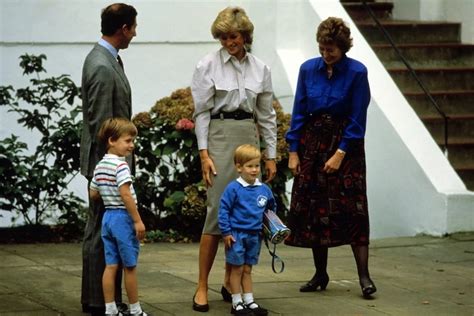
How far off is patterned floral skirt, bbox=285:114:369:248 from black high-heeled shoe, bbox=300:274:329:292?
0.74 ft

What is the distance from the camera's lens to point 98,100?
7.09 meters

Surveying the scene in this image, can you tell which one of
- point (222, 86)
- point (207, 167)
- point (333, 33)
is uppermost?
point (333, 33)

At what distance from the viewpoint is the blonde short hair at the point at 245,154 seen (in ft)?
24.0

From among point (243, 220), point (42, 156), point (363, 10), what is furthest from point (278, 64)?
point (243, 220)

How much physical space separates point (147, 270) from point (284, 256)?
1.33 metres

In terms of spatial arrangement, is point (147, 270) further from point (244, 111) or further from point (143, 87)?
point (143, 87)

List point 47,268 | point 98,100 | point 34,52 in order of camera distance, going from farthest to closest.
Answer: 1. point 34,52
2. point 47,268
3. point 98,100

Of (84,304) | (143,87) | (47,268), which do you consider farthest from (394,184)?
(84,304)

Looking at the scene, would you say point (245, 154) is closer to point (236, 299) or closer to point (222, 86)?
point (222, 86)

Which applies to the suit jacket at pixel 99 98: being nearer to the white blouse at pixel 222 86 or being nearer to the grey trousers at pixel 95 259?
the grey trousers at pixel 95 259

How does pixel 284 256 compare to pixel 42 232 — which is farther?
pixel 42 232

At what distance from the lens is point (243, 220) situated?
24.0 feet

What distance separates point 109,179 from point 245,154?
88 cm

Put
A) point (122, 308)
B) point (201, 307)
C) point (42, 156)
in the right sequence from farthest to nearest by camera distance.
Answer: point (42, 156)
point (201, 307)
point (122, 308)
